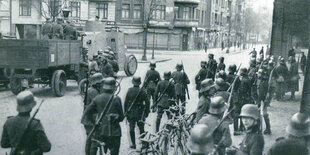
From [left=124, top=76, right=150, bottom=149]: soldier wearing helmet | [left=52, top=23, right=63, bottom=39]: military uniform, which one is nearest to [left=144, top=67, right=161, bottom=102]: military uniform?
[left=124, top=76, right=150, bottom=149]: soldier wearing helmet

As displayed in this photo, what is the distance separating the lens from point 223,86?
6.97m

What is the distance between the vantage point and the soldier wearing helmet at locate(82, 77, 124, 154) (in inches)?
226

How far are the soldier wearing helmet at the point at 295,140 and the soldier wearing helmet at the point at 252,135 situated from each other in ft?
0.85

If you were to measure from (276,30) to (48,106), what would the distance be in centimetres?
989

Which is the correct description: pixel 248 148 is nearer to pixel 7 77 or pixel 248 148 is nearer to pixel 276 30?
pixel 7 77

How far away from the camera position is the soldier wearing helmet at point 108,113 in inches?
226

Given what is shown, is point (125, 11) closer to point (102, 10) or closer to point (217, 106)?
point (102, 10)

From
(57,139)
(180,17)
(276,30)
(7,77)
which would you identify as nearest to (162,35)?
(180,17)

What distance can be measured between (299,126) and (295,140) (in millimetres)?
194

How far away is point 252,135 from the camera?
4113 millimetres

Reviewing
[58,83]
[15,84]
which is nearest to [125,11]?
Result: [58,83]

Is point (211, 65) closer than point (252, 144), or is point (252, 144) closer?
point (252, 144)

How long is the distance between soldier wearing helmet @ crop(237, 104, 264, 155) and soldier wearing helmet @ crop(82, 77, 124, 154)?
2.31 meters

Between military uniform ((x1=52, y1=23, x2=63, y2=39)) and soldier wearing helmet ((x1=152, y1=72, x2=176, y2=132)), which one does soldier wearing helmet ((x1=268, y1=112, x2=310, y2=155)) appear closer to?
soldier wearing helmet ((x1=152, y1=72, x2=176, y2=132))
